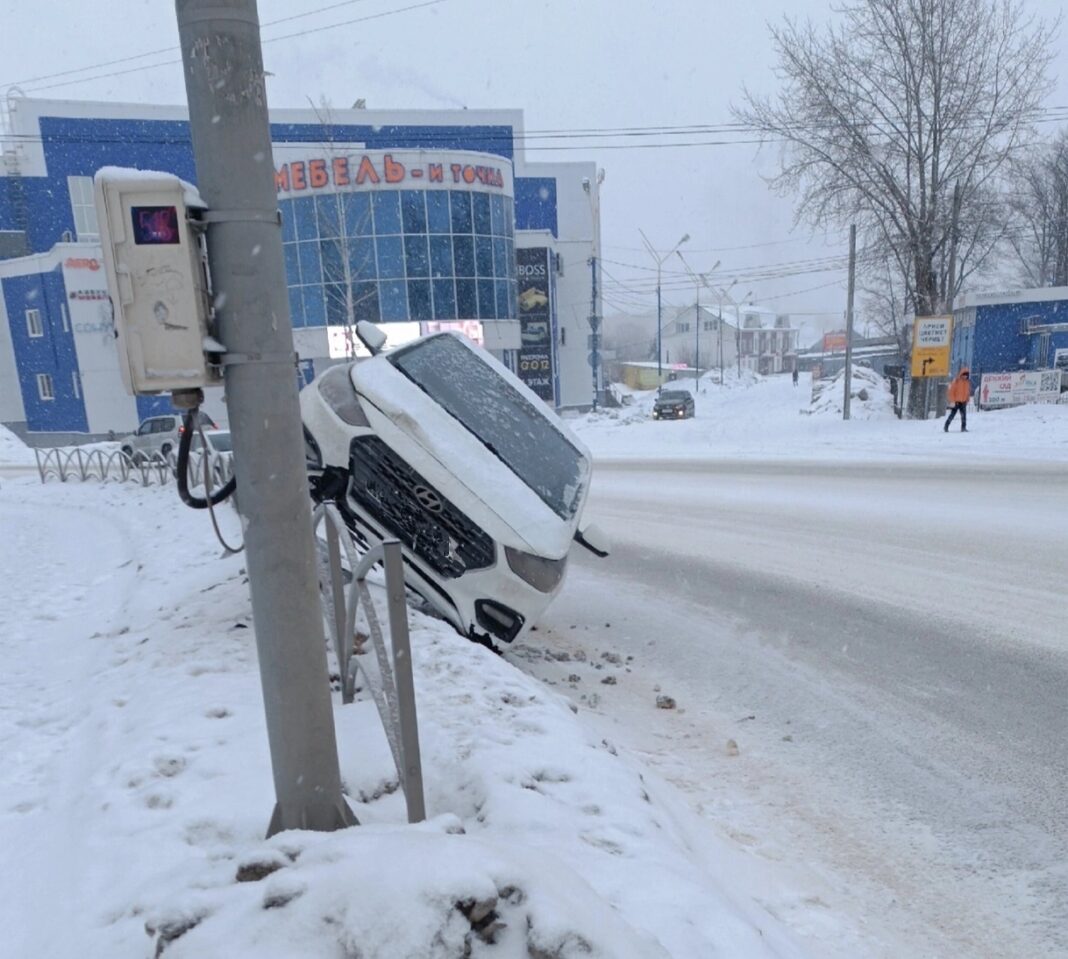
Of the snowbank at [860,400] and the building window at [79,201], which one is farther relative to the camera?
the building window at [79,201]

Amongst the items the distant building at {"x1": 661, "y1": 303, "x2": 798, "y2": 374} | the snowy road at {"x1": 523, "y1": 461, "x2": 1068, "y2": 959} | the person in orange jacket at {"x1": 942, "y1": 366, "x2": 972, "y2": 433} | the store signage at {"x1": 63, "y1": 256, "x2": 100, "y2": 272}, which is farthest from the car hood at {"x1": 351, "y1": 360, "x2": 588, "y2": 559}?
the distant building at {"x1": 661, "y1": 303, "x2": 798, "y2": 374}

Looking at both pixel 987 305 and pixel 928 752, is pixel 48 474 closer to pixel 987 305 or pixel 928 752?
pixel 928 752

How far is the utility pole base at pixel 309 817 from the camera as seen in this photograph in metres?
2.49

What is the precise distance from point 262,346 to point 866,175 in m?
26.5

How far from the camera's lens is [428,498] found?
16.6 feet

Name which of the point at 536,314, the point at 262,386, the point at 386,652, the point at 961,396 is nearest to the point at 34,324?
the point at 536,314

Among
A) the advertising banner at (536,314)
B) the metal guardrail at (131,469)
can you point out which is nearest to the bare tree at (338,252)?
the advertising banner at (536,314)

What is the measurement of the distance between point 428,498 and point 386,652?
1948 mm

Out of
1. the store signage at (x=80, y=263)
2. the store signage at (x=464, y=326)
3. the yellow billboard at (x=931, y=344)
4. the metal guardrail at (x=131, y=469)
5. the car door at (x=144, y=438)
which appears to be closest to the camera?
the metal guardrail at (x=131, y=469)

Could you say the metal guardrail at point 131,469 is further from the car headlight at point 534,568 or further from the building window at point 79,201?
the building window at point 79,201

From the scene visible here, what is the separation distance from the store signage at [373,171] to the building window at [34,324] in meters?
14.7

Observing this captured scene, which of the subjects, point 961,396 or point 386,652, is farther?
point 961,396

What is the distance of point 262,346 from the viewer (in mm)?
2326

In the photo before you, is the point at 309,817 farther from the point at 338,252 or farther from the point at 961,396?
the point at 338,252
